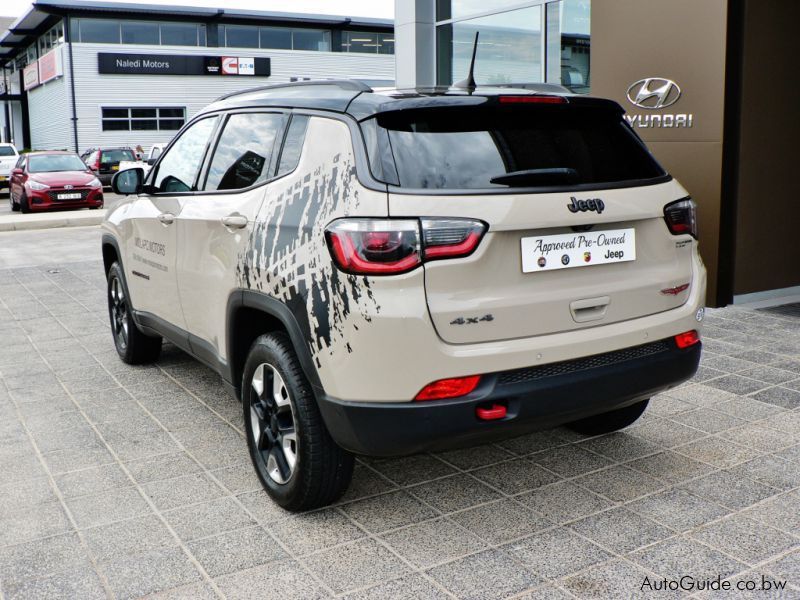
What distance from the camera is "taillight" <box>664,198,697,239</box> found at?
3.53 metres

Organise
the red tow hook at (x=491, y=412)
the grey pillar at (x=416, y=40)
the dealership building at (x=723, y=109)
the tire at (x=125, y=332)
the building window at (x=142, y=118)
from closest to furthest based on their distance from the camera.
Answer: the red tow hook at (x=491, y=412) → the tire at (x=125, y=332) → the dealership building at (x=723, y=109) → the grey pillar at (x=416, y=40) → the building window at (x=142, y=118)

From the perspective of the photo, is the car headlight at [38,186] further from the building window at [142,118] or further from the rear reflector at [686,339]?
the building window at [142,118]

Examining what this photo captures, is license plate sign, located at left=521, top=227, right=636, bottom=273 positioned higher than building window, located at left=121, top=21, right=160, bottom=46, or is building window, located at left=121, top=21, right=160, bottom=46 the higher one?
building window, located at left=121, top=21, right=160, bottom=46

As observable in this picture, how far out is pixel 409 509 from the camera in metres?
3.64

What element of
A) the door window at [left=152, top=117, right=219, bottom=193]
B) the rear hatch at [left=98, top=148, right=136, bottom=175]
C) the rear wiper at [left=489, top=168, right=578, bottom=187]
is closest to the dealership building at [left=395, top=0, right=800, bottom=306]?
the door window at [left=152, top=117, right=219, bottom=193]

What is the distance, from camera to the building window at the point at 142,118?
3988cm

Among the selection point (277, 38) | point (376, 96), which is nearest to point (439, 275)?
point (376, 96)

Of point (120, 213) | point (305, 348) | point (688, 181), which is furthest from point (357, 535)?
point (688, 181)

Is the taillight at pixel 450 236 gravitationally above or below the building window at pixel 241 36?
below

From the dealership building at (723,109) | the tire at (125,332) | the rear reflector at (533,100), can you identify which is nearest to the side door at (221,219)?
the rear reflector at (533,100)

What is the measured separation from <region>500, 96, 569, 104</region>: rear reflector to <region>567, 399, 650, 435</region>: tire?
1.63 metres

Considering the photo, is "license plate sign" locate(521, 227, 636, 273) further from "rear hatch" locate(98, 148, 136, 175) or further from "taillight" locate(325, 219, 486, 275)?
"rear hatch" locate(98, 148, 136, 175)

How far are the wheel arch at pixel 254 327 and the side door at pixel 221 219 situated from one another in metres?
0.09

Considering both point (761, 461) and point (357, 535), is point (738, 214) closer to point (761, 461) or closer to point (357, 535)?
point (761, 461)
